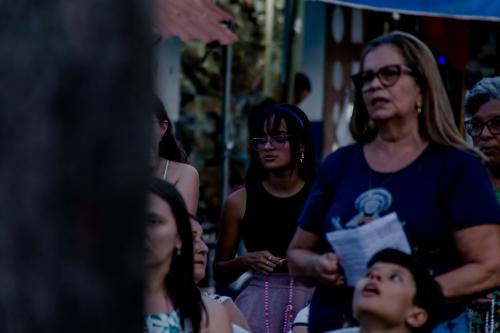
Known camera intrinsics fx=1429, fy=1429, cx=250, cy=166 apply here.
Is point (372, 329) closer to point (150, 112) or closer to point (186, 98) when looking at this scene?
point (150, 112)

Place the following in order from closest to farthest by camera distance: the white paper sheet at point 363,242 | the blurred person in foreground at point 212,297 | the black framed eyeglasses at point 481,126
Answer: the white paper sheet at point 363,242 → the blurred person in foreground at point 212,297 → the black framed eyeglasses at point 481,126

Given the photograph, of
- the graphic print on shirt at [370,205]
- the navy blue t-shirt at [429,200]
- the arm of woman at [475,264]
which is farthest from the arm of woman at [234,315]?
the arm of woman at [475,264]

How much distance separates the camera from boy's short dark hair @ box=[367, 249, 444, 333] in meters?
4.84

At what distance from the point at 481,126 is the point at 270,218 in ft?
4.18

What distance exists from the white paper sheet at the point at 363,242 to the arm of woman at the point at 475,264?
0.59 ft

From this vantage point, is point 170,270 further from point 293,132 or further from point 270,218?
point 293,132

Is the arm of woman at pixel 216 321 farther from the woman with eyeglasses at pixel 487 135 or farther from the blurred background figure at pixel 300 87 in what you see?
the blurred background figure at pixel 300 87

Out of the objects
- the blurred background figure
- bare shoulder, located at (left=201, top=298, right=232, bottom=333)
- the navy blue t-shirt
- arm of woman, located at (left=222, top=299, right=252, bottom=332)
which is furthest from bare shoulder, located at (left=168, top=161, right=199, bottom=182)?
the blurred background figure

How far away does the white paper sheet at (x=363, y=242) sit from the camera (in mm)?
4812

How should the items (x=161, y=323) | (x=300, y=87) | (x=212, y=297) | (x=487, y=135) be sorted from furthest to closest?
(x=300, y=87), (x=487, y=135), (x=212, y=297), (x=161, y=323)

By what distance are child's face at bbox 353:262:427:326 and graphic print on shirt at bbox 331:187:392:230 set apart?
160 millimetres

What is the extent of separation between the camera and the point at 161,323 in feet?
17.2

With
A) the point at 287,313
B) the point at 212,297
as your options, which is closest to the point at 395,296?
the point at 212,297

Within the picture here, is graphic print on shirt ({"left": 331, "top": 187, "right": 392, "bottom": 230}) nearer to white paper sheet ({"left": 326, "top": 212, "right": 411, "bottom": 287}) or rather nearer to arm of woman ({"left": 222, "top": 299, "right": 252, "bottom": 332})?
white paper sheet ({"left": 326, "top": 212, "right": 411, "bottom": 287})
